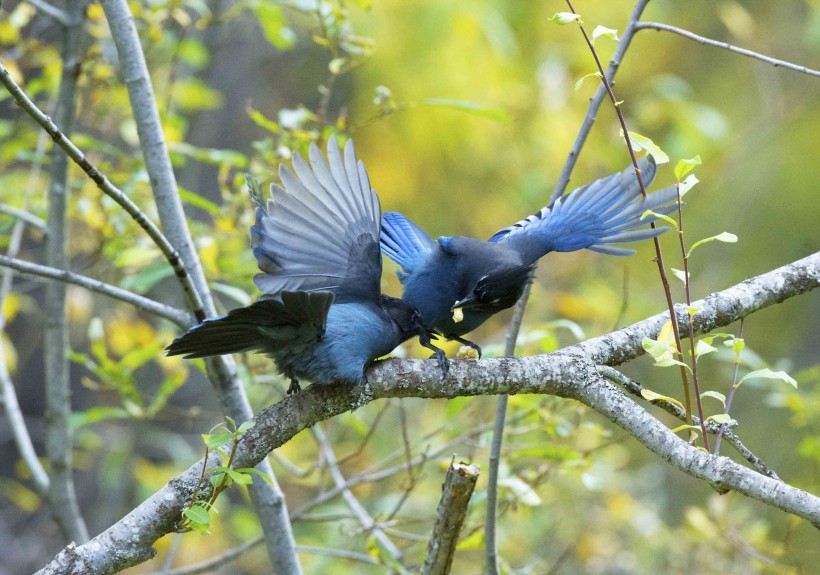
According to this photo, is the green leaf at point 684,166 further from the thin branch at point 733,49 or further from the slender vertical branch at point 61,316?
the slender vertical branch at point 61,316

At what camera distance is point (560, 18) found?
208 cm

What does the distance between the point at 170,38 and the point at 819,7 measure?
3624 mm

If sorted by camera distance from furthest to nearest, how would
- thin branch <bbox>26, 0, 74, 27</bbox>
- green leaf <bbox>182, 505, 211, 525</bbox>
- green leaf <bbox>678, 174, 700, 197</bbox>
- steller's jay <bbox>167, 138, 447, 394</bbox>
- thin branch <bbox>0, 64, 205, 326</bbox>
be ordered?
thin branch <bbox>26, 0, 74, 27</bbox>
steller's jay <bbox>167, 138, 447, 394</bbox>
green leaf <bbox>678, 174, 700, 197</bbox>
thin branch <bbox>0, 64, 205, 326</bbox>
green leaf <bbox>182, 505, 211, 525</bbox>

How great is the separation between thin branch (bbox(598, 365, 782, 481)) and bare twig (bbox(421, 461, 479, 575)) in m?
0.41

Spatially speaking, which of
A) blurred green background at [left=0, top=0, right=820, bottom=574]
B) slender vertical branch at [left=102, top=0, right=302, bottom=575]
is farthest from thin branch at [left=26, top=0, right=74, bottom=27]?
slender vertical branch at [left=102, top=0, right=302, bottom=575]

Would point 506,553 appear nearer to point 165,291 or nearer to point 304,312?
point 165,291

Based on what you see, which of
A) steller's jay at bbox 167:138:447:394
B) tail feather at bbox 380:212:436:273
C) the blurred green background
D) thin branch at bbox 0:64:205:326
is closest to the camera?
thin branch at bbox 0:64:205:326

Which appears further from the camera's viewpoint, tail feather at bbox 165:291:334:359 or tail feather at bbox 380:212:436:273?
tail feather at bbox 380:212:436:273

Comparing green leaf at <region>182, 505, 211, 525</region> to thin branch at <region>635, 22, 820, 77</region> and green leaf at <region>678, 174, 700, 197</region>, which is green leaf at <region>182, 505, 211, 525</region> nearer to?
green leaf at <region>678, 174, 700, 197</region>

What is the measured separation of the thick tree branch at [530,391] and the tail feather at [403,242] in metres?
1.08

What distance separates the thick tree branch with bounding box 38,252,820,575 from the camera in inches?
70.1

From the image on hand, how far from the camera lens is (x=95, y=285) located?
7.36 feet

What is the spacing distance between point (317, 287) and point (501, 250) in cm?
89

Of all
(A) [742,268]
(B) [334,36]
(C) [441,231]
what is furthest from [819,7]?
(B) [334,36]
